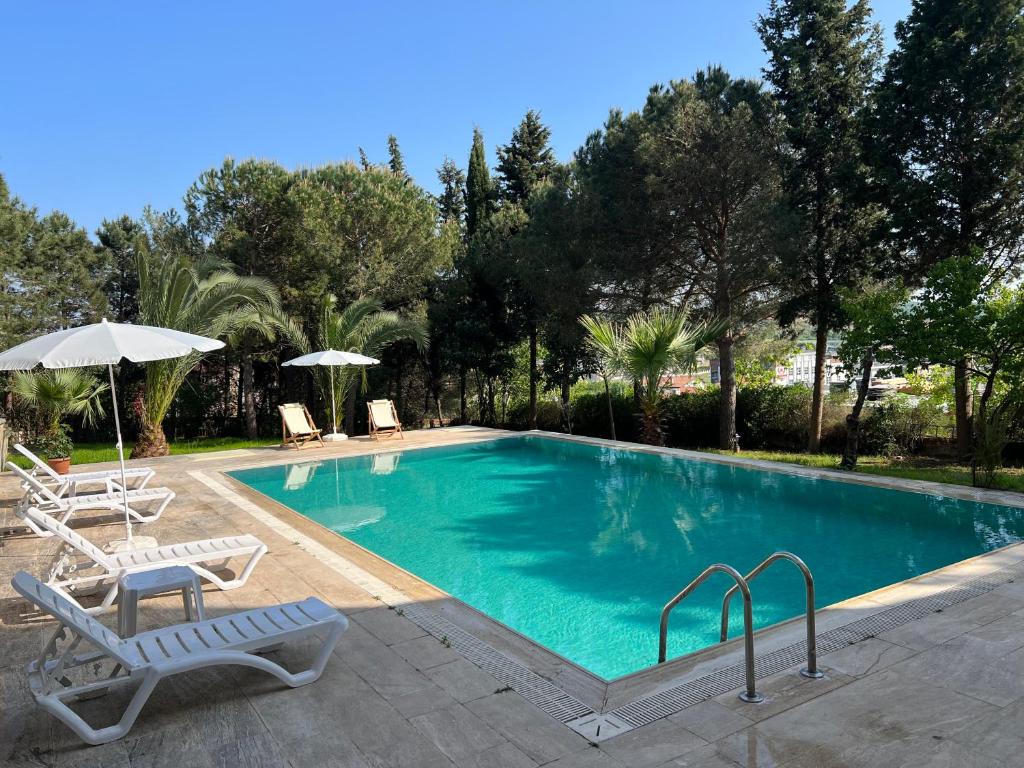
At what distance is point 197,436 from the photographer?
19.0m

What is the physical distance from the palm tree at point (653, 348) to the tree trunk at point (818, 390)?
2.33 m

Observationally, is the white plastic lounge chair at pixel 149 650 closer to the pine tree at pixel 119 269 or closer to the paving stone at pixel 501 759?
the paving stone at pixel 501 759

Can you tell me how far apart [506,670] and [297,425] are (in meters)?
12.1

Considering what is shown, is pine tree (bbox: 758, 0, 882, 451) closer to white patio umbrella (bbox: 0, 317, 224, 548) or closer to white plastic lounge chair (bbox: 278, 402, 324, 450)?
white plastic lounge chair (bbox: 278, 402, 324, 450)

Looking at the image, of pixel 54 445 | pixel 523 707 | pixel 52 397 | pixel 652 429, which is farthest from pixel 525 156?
pixel 523 707

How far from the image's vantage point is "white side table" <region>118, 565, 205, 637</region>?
3.82 metres

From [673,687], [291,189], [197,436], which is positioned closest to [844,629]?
[673,687]

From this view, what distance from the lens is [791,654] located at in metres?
3.85

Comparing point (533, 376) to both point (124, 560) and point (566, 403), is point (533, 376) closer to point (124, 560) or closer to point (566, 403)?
point (566, 403)

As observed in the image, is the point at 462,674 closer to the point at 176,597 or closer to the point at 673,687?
the point at 673,687

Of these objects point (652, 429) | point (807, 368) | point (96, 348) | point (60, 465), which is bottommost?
point (60, 465)

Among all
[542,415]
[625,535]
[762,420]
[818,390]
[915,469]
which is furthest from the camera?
[542,415]

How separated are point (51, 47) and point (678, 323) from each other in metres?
12.7

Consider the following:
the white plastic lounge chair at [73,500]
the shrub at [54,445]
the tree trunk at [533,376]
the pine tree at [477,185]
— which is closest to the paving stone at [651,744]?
the white plastic lounge chair at [73,500]
